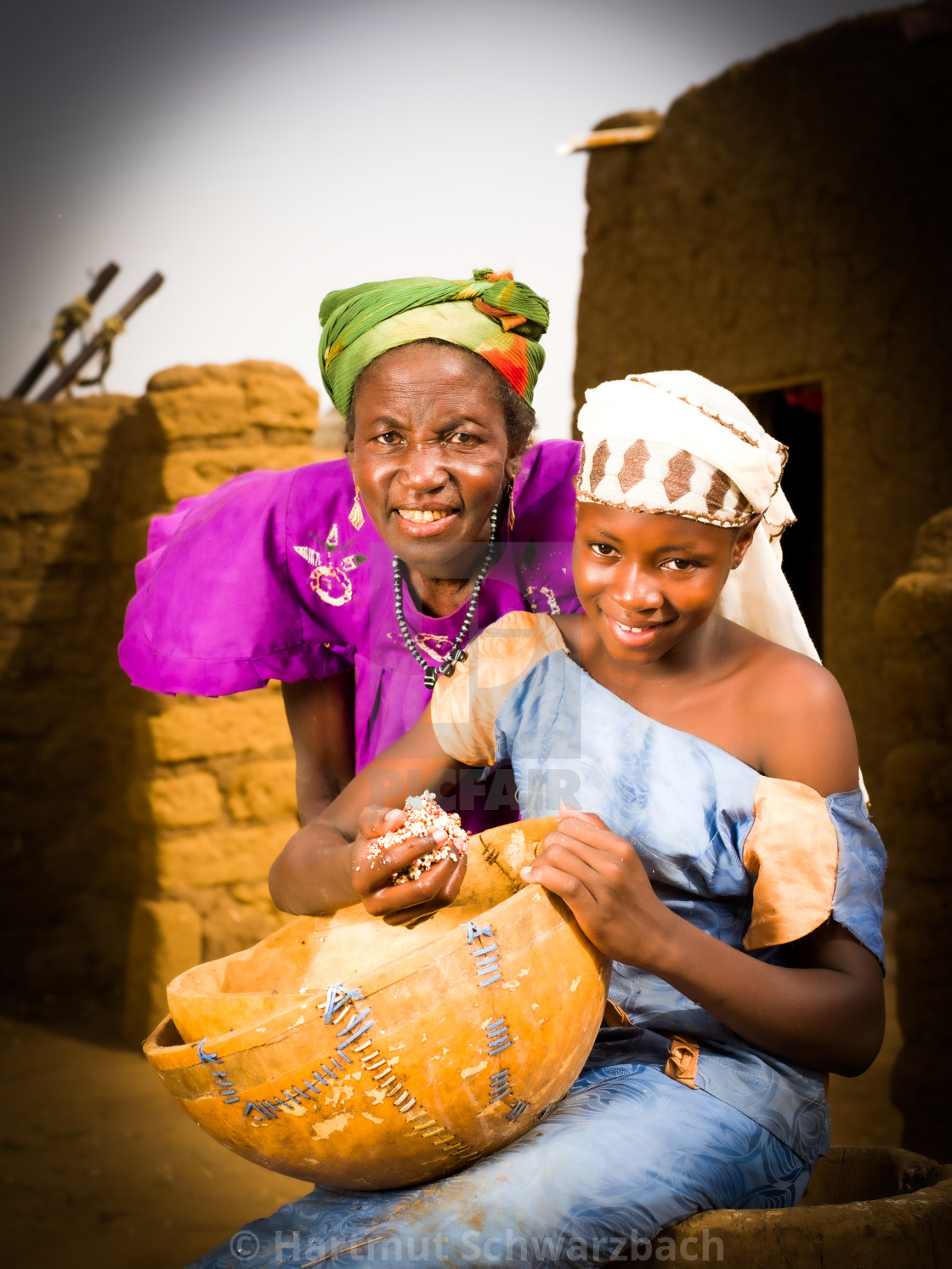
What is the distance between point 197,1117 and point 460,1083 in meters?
0.31

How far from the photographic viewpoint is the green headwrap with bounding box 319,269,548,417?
1.98m

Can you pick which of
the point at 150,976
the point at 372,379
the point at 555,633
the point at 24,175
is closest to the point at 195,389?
the point at 24,175

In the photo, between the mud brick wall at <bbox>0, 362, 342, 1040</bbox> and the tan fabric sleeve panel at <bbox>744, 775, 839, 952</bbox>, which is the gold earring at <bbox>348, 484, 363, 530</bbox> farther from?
the mud brick wall at <bbox>0, 362, 342, 1040</bbox>

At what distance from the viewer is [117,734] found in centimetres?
533

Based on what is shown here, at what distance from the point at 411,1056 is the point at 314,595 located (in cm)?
121

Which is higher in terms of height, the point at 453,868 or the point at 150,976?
the point at 453,868

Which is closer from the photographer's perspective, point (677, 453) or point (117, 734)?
point (677, 453)

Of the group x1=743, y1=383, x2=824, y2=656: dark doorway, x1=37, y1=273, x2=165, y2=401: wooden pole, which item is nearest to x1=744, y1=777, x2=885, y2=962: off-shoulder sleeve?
x1=37, y1=273, x2=165, y2=401: wooden pole

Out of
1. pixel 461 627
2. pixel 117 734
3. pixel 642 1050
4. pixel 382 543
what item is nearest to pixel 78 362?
pixel 117 734

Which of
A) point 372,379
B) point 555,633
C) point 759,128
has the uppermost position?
point 759,128

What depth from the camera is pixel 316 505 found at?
2314 mm

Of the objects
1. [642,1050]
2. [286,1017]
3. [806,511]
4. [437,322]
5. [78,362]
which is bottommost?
[642,1050]

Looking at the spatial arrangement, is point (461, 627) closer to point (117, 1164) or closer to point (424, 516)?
point (424, 516)

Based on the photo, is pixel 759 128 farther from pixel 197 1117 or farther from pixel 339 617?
pixel 197 1117
